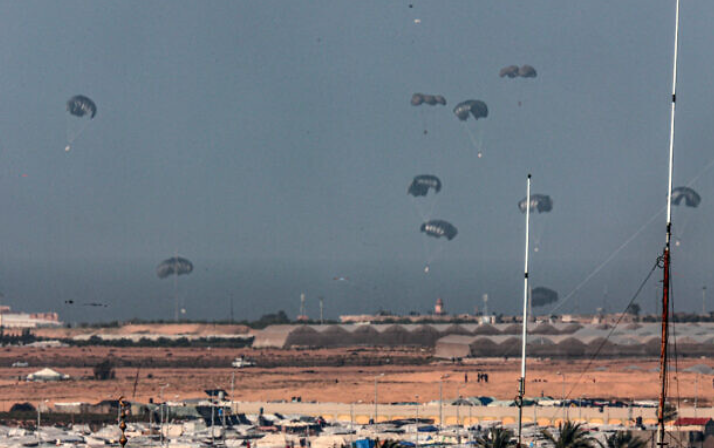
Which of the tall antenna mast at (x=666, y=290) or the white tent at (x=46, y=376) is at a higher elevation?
the tall antenna mast at (x=666, y=290)

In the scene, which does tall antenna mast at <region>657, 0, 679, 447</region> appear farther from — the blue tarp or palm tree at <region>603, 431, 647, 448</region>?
the blue tarp

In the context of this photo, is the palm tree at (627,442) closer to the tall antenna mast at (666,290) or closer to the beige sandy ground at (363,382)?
the tall antenna mast at (666,290)

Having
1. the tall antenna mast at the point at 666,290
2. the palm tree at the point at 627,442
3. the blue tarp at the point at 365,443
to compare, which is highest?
the tall antenna mast at the point at 666,290

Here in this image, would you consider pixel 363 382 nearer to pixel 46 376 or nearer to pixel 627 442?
pixel 46 376

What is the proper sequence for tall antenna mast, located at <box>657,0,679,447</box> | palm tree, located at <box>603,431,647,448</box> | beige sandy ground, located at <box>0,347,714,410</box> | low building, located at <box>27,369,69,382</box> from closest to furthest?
tall antenna mast, located at <box>657,0,679,447</box> → palm tree, located at <box>603,431,647,448</box> → beige sandy ground, located at <box>0,347,714,410</box> → low building, located at <box>27,369,69,382</box>

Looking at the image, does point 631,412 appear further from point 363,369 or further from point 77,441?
point 363,369

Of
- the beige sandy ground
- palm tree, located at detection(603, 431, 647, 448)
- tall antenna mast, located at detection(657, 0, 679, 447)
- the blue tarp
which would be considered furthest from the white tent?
tall antenna mast, located at detection(657, 0, 679, 447)

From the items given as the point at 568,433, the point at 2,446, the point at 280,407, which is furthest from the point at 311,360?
the point at 568,433

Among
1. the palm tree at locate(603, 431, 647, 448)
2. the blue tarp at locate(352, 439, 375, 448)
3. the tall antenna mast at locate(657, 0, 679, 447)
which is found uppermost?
the tall antenna mast at locate(657, 0, 679, 447)

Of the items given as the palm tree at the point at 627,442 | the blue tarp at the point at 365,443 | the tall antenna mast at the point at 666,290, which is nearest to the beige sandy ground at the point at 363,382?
the blue tarp at the point at 365,443
